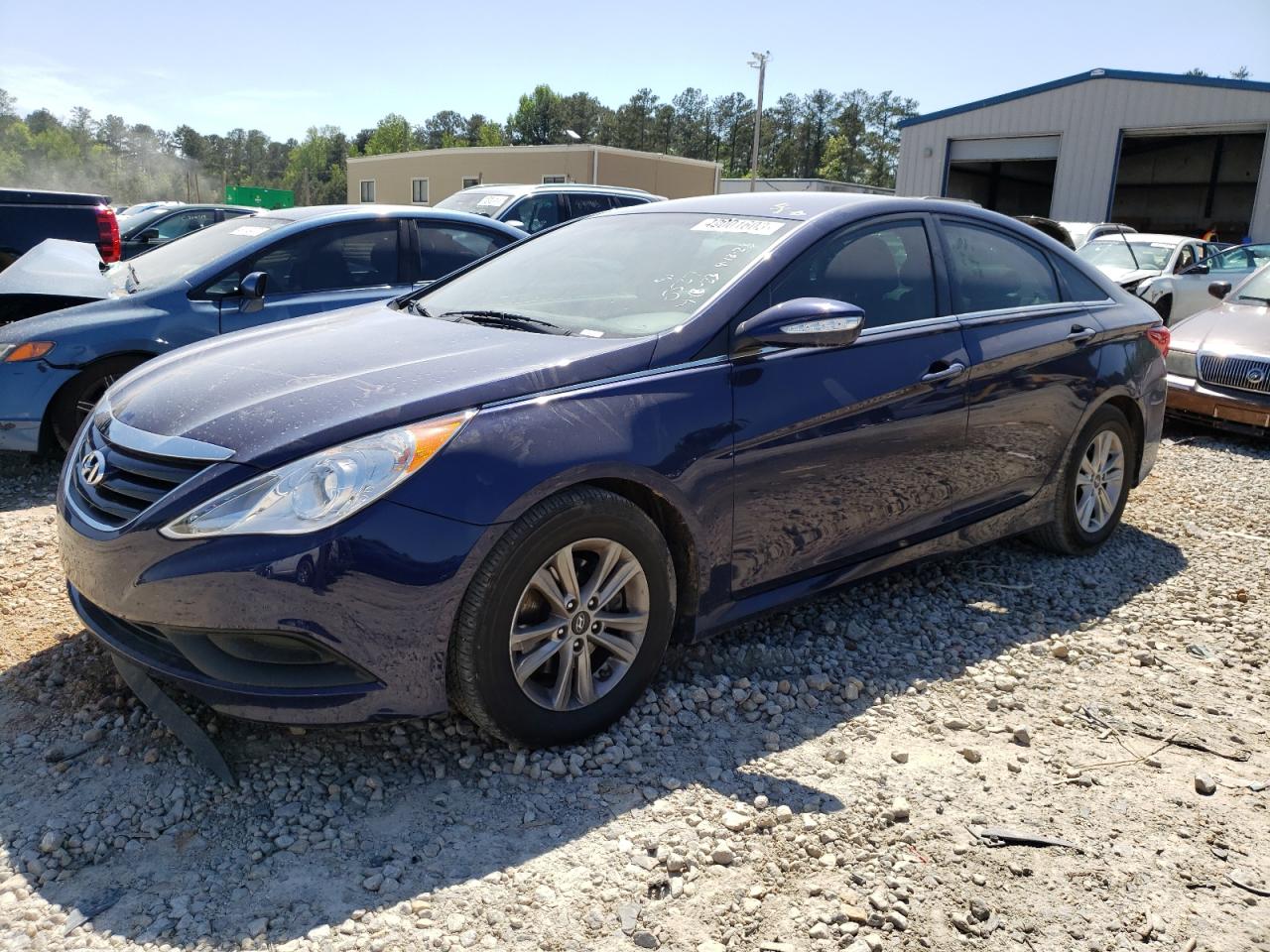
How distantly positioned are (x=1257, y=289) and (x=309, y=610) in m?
9.23

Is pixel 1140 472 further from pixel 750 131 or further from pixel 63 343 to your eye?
pixel 750 131

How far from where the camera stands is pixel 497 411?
9.14ft

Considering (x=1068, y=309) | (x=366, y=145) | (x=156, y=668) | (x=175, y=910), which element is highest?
(x=366, y=145)

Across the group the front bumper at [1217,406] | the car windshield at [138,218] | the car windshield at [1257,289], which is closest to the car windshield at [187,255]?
the front bumper at [1217,406]

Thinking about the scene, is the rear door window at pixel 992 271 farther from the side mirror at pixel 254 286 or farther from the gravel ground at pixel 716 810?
the side mirror at pixel 254 286

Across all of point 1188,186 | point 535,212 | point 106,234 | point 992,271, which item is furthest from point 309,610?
point 1188,186

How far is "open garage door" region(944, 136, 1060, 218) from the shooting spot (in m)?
27.2

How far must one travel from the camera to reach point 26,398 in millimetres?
5410

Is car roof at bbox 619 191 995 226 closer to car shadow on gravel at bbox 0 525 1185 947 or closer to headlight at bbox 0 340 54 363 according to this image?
car shadow on gravel at bbox 0 525 1185 947

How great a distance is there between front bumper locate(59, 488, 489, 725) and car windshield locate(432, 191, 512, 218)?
31.0 ft

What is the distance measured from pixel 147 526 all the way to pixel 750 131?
4537 inches

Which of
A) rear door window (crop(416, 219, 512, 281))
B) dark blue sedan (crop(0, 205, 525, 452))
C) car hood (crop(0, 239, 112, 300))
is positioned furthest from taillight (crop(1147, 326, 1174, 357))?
car hood (crop(0, 239, 112, 300))

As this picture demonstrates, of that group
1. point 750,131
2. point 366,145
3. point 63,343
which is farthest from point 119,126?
point 63,343

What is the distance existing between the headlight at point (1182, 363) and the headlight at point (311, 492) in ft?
24.7
